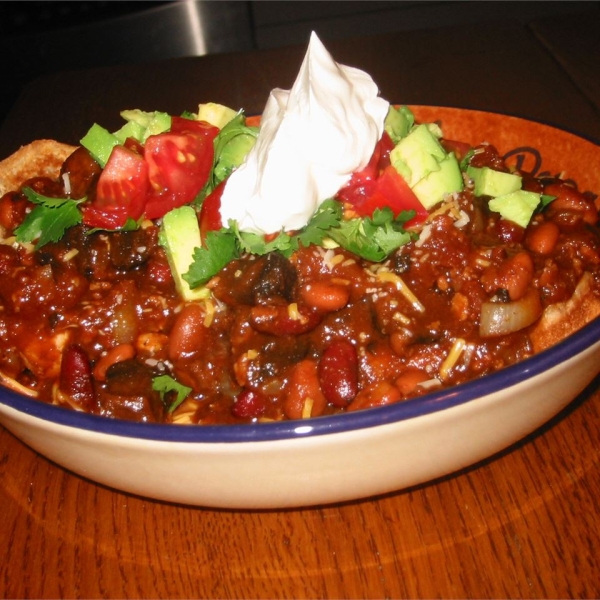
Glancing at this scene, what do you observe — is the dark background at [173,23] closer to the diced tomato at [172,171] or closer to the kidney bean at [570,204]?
the kidney bean at [570,204]

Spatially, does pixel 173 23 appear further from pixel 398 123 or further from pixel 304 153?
pixel 304 153

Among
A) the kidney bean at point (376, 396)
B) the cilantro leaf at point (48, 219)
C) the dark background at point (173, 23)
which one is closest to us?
the kidney bean at point (376, 396)

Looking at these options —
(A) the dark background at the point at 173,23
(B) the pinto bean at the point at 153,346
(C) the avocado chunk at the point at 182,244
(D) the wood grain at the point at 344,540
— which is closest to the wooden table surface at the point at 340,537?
(D) the wood grain at the point at 344,540

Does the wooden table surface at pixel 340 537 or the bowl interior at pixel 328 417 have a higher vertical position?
the bowl interior at pixel 328 417

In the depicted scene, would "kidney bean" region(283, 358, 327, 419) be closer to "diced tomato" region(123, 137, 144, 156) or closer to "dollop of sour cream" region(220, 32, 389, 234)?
"dollop of sour cream" region(220, 32, 389, 234)

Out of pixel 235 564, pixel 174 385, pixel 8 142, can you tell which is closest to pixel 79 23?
pixel 8 142

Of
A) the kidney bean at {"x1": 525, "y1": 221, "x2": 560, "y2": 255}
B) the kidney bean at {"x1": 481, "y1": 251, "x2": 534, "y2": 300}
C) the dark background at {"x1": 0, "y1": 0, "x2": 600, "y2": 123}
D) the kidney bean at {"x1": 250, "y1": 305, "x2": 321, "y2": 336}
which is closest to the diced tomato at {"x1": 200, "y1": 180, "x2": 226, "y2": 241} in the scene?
the kidney bean at {"x1": 250, "y1": 305, "x2": 321, "y2": 336}
